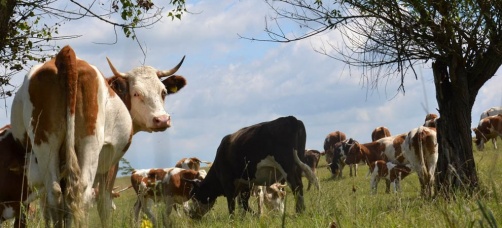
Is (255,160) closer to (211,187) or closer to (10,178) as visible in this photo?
(211,187)

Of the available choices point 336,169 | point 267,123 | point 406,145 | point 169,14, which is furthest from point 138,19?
point 336,169

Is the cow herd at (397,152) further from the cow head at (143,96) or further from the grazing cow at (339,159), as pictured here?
the cow head at (143,96)

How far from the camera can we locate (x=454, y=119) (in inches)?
589

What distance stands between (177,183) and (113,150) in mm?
10905

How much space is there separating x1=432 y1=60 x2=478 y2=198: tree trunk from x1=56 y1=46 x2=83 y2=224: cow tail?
9.27 metres

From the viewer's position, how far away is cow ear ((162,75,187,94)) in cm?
1140

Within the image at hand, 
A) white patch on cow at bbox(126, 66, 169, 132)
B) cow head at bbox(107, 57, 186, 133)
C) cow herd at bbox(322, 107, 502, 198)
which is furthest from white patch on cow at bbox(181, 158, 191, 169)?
white patch on cow at bbox(126, 66, 169, 132)

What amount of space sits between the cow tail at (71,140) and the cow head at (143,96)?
8.87 ft

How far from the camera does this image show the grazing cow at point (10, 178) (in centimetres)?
769

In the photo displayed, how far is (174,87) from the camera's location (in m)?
11.5

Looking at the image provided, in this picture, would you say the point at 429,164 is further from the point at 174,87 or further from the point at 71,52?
the point at 71,52

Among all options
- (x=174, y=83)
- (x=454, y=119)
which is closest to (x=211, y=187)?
(x=454, y=119)

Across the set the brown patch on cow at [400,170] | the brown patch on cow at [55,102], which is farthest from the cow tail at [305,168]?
the brown patch on cow at [55,102]

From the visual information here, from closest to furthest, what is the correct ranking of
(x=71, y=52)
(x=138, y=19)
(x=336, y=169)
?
(x=71, y=52) → (x=138, y=19) → (x=336, y=169)
